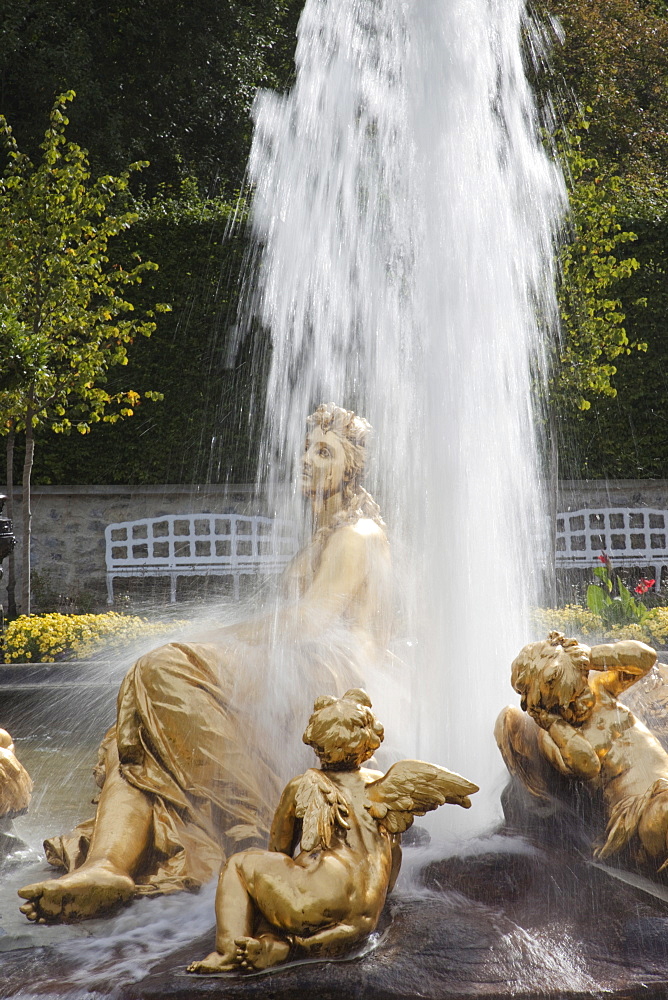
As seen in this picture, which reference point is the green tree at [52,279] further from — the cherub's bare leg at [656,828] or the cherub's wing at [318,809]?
the cherub's bare leg at [656,828]

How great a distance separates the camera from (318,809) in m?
1.92

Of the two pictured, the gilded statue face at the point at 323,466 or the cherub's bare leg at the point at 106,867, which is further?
the gilded statue face at the point at 323,466

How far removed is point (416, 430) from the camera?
346 centimetres

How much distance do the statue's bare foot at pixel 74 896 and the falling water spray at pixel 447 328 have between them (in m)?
0.98

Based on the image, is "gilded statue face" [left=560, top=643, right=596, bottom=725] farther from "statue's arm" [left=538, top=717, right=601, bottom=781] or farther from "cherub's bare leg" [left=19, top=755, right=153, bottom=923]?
"cherub's bare leg" [left=19, top=755, right=153, bottom=923]

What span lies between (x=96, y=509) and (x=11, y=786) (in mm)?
7709

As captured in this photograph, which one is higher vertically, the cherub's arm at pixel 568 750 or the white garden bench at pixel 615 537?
the white garden bench at pixel 615 537

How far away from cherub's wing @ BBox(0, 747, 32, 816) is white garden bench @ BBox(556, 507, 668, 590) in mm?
7445

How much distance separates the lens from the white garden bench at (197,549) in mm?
9688

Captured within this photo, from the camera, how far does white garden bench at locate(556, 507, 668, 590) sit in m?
9.75

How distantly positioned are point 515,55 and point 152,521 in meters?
6.81

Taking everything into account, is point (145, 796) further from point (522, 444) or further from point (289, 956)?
point (522, 444)

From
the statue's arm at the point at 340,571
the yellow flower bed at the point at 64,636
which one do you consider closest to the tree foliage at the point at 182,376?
the yellow flower bed at the point at 64,636

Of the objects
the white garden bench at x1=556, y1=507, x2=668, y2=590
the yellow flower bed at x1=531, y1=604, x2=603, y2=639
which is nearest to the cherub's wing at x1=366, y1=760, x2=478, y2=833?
the yellow flower bed at x1=531, y1=604, x2=603, y2=639
